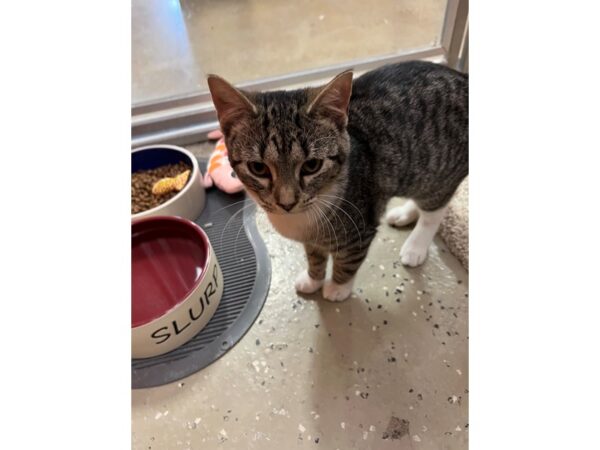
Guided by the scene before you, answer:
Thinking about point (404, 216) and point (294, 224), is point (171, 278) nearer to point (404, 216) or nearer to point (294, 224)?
point (294, 224)

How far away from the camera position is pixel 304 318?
1398 mm

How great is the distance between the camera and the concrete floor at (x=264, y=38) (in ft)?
6.50

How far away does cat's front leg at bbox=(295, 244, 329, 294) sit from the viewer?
4.29 ft

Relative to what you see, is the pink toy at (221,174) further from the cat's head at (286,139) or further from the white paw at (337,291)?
the cat's head at (286,139)

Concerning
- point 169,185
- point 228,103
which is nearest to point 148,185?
point 169,185

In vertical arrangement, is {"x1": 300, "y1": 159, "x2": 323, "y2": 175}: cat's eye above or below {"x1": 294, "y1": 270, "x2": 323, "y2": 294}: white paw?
above

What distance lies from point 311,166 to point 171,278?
2.37 ft

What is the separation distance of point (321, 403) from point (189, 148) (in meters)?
1.25

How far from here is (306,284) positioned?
A: 1.42m

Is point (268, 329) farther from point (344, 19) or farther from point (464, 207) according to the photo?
point (344, 19)

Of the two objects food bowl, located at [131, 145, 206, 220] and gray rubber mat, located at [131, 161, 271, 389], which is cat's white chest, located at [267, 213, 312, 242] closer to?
gray rubber mat, located at [131, 161, 271, 389]

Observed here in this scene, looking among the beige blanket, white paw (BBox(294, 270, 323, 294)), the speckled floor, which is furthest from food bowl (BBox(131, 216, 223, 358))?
the beige blanket

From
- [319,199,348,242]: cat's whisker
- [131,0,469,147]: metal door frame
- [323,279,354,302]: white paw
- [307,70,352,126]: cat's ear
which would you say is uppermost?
[307,70,352,126]: cat's ear

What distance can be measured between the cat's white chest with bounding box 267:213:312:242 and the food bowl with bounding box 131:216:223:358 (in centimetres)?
28
